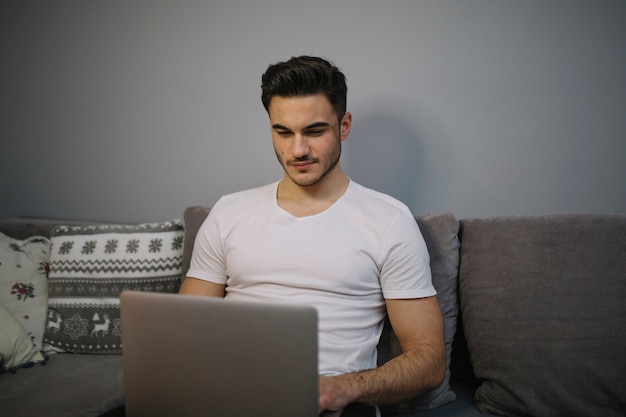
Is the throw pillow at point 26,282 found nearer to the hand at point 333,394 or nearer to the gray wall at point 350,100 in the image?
the gray wall at point 350,100

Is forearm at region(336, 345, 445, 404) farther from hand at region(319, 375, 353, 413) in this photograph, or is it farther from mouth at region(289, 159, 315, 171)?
mouth at region(289, 159, 315, 171)

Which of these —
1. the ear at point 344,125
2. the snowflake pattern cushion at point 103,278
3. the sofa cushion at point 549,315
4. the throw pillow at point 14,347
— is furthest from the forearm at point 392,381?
the throw pillow at point 14,347

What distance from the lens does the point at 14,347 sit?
1.47 metres

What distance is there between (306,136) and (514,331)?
76cm

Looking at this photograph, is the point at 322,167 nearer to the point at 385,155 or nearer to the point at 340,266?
the point at 340,266

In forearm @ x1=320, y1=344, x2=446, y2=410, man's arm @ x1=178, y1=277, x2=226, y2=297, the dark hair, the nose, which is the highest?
the dark hair

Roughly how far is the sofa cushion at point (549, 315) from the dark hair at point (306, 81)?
608mm

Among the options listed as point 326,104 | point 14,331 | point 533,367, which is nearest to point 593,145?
point 533,367

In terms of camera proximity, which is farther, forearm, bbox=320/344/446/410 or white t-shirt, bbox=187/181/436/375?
white t-shirt, bbox=187/181/436/375

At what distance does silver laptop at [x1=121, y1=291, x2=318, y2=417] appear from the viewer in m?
0.72

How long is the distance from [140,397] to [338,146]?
79 centimetres

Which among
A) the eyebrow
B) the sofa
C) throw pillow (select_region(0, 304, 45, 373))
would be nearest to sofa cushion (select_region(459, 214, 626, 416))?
the sofa

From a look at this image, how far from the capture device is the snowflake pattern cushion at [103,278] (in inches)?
62.0

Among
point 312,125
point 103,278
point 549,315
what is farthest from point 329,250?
point 103,278
